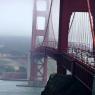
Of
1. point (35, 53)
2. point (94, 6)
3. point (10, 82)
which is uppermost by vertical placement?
point (94, 6)

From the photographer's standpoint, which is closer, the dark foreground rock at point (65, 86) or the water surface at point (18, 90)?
the dark foreground rock at point (65, 86)

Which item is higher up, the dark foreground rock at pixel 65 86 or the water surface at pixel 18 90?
the dark foreground rock at pixel 65 86

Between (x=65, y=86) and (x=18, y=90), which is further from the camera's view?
(x=18, y=90)

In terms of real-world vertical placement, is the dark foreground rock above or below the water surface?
above

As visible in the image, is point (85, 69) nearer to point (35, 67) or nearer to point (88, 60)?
point (88, 60)

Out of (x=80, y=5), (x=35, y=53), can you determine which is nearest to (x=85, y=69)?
(x=80, y=5)

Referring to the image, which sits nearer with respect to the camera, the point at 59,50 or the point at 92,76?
the point at 92,76

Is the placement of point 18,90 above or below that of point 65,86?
below

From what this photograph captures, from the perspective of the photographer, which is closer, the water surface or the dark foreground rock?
the dark foreground rock
